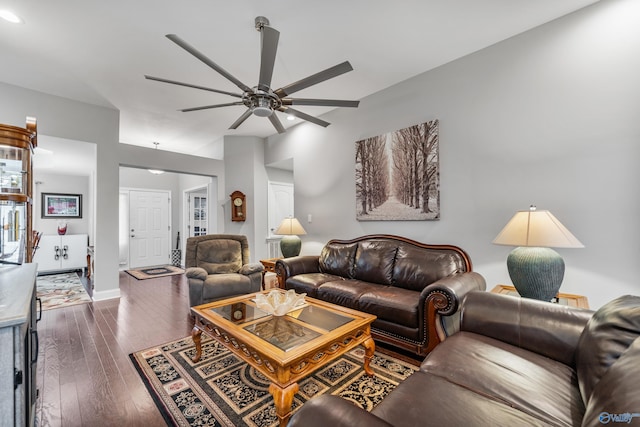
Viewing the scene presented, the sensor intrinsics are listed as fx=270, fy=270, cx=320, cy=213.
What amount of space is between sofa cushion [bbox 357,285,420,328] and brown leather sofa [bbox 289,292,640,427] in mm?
621

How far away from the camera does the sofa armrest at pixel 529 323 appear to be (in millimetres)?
1388

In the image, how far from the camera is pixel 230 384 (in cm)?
192

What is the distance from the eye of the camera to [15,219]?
6.13 feet

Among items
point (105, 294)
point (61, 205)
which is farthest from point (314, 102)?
point (61, 205)

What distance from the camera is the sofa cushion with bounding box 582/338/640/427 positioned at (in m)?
0.62

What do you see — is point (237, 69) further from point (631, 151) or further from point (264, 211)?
point (631, 151)

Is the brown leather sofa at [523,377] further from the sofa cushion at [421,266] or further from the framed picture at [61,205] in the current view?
the framed picture at [61,205]

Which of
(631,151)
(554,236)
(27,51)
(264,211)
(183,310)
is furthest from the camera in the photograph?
(264,211)

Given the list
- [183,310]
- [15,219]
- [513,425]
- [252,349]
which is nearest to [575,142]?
[513,425]

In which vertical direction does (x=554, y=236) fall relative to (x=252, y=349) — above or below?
above

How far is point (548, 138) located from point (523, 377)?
Result: 2072mm

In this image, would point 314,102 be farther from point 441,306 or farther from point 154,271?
point 154,271

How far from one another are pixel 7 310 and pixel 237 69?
2818mm

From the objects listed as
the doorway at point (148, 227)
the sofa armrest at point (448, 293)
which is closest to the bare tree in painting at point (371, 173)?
the sofa armrest at point (448, 293)
